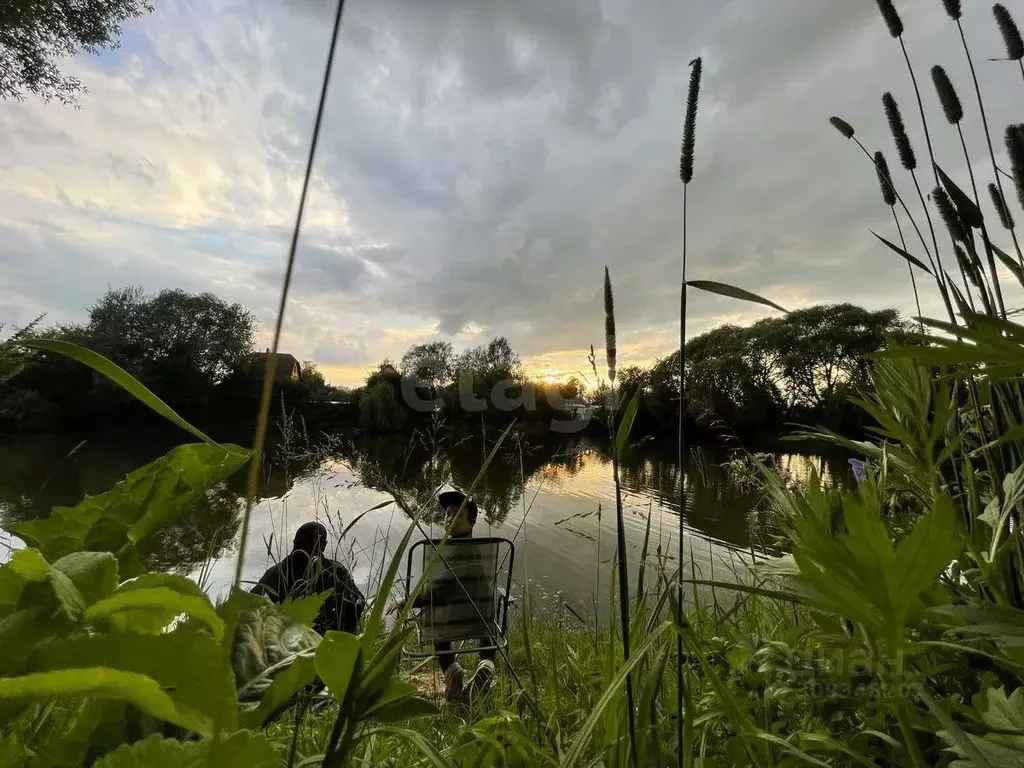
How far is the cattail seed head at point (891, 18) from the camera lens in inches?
43.0

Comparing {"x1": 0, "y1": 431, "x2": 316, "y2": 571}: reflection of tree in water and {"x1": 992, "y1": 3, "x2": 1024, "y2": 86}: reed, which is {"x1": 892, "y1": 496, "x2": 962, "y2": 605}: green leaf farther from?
{"x1": 0, "y1": 431, "x2": 316, "y2": 571}: reflection of tree in water

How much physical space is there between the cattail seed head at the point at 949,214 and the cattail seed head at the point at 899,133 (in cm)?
23

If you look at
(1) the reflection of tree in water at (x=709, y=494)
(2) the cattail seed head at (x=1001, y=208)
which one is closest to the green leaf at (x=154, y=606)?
(2) the cattail seed head at (x=1001, y=208)

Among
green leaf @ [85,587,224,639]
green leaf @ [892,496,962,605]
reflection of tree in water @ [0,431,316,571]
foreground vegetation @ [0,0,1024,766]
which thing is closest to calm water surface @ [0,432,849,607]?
reflection of tree in water @ [0,431,316,571]

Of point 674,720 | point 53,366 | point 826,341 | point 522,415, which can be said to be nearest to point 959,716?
point 674,720

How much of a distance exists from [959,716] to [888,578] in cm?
42

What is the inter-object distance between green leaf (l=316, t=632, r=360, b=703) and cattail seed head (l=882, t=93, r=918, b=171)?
1.29 meters

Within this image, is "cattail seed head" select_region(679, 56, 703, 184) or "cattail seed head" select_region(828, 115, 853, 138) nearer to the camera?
"cattail seed head" select_region(679, 56, 703, 184)

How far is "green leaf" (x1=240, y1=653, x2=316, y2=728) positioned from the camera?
30cm

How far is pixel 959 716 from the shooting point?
1.91 feet

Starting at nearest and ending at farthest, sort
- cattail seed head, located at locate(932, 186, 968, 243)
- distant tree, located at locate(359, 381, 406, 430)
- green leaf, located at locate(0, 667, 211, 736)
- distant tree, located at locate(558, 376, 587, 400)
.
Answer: green leaf, located at locate(0, 667, 211, 736), cattail seed head, located at locate(932, 186, 968, 243), distant tree, located at locate(558, 376, 587, 400), distant tree, located at locate(359, 381, 406, 430)

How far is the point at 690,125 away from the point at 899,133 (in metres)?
0.72

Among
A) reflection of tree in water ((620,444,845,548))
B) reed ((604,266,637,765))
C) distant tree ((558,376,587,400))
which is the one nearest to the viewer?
reed ((604,266,637,765))

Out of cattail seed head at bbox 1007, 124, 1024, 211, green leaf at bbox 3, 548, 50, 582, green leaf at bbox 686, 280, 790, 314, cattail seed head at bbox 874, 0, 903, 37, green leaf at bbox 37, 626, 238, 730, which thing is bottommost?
green leaf at bbox 37, 626, 238, 730
